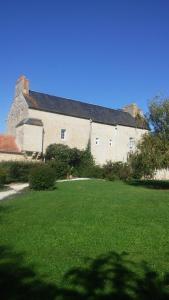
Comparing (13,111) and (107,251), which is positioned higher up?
(13,111)

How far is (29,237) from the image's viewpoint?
956cm

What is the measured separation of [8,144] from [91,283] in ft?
113

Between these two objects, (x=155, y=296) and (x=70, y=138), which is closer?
(x=155, y=296)

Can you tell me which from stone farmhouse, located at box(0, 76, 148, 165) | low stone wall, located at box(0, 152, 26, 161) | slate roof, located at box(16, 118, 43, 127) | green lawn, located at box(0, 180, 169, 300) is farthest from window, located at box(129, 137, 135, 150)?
green lawn, located at box(0, 180, 169, 300)

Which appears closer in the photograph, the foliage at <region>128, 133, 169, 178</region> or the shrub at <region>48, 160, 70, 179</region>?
the foliage at <region>128, 133, 169, 178</region>

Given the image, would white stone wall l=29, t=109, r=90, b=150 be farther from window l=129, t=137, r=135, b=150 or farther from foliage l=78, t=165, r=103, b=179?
window l=129, t=137, r=135, b=150

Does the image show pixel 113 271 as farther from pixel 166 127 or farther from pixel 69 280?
pixel 166 127

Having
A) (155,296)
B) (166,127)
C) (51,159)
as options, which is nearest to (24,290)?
(155,296)

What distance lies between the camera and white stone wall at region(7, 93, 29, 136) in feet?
133

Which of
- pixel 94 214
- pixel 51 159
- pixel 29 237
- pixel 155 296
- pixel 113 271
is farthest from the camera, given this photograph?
pixel 51 159

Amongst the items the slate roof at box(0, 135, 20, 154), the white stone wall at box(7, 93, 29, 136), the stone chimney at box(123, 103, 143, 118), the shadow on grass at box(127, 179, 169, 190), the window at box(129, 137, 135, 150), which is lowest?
the shadow on grass at box(127, 179, 169, 190)

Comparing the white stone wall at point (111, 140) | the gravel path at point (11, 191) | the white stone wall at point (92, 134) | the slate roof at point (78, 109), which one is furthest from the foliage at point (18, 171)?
the white stone wall at point (111, 140)

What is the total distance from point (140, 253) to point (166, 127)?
19.3 meters

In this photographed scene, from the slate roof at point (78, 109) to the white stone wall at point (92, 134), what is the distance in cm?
58
